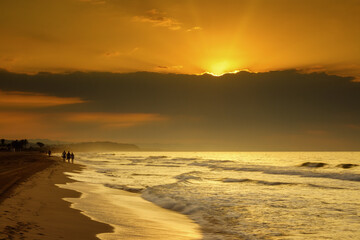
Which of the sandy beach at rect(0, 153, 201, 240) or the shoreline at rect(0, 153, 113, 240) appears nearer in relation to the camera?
the shoreline at rect(0, 153, 113, 240)

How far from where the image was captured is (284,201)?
21.8 metres

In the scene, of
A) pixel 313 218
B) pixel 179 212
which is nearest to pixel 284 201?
pixel 313 218

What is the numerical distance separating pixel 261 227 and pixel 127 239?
6.23m

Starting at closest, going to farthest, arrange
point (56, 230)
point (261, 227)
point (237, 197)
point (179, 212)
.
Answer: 1. point (56, 230)
2. point (261, 227)
3. point (179, 212)
4. point (237, 197)

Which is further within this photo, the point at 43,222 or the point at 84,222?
the point at 84,222

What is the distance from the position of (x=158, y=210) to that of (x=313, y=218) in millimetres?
7989

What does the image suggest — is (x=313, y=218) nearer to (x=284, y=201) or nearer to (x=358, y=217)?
(x=358, y=217)

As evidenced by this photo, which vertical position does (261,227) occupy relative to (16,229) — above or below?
below

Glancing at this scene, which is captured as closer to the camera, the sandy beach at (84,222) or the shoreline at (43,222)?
the shoreline at (43,222)

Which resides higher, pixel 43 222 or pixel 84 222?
pixel 43 222

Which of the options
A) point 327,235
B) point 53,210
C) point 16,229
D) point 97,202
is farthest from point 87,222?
point 327,235

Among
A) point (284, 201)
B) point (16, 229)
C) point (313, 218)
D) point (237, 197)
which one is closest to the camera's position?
point (16, 229)

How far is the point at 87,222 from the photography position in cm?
1268

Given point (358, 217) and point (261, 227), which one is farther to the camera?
point (358, 217)
